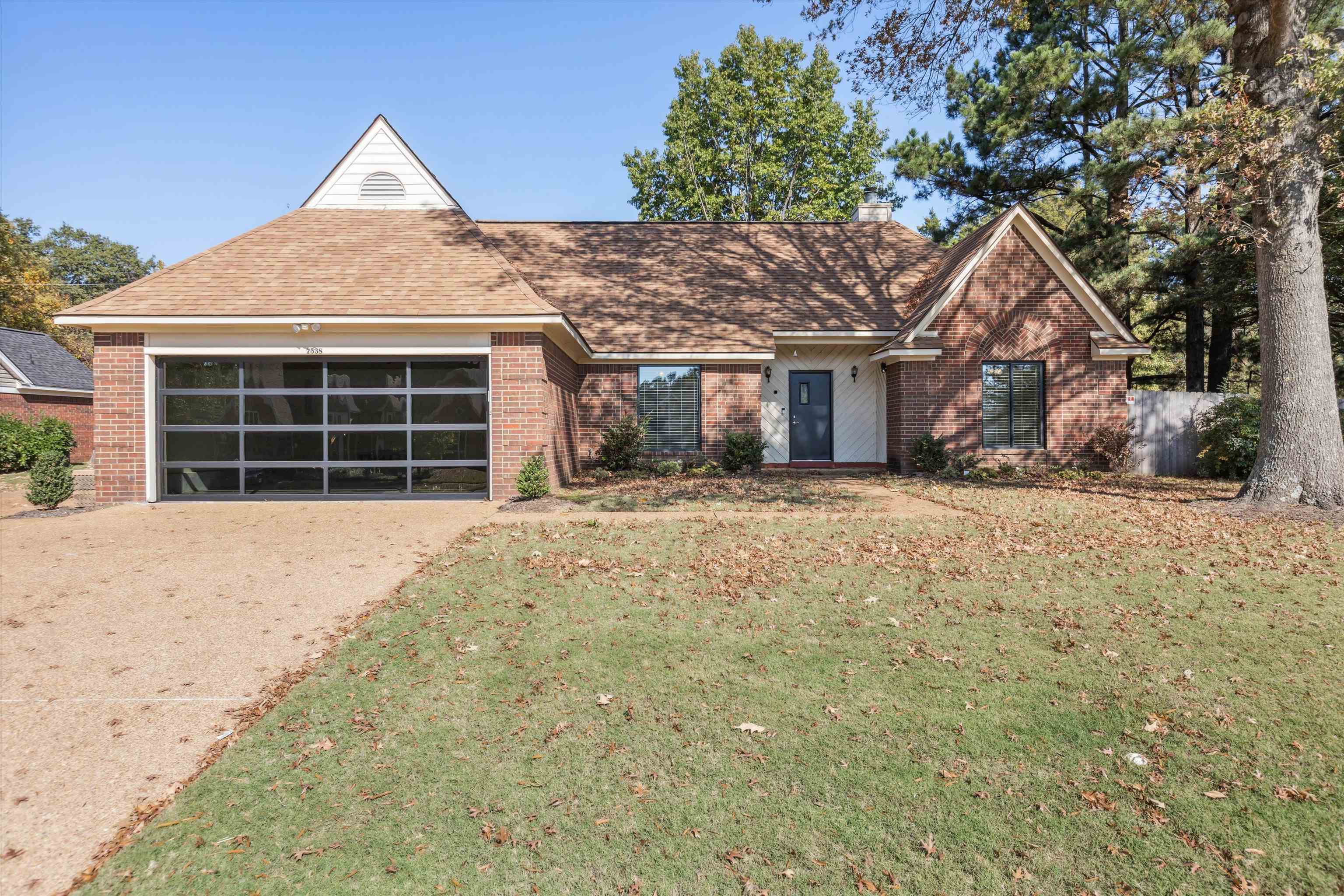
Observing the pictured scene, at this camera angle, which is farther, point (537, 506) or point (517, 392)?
point (517, 392)

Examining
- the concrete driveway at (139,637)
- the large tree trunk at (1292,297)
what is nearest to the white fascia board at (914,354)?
the large tree trunk at (1292,297)

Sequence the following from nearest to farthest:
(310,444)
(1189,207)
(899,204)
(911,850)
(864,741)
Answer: (911,850), (864,741), (1189,207), (310,444), (899,204)

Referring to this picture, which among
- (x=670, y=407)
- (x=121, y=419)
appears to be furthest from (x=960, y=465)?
(x=121, y=419)

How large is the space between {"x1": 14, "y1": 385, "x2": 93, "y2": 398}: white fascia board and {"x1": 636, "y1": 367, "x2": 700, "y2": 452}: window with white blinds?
68.2ft

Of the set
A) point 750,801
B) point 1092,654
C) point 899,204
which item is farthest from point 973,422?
point 899,204

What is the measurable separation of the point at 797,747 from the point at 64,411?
29.6 meters

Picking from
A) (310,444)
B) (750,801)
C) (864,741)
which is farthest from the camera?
(310,444)

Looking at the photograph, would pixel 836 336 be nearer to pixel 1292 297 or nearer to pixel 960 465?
pixel 960 465

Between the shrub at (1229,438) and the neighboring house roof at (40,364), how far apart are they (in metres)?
32.8

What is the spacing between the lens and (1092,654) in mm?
4477

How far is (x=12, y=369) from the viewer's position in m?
21.5

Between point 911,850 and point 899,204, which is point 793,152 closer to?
point 899,204

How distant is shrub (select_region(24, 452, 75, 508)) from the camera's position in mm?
10344

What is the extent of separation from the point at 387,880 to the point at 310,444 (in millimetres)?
10798
